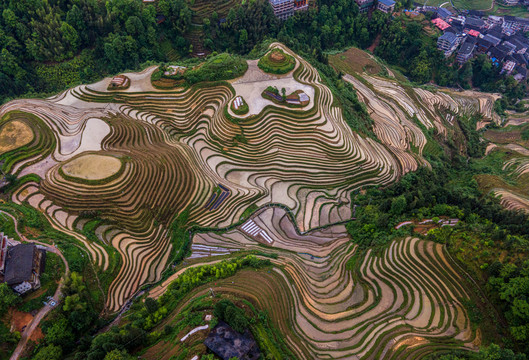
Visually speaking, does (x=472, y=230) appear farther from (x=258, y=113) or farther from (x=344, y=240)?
(x=258, y=113)

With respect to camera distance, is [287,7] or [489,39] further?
[489,39]

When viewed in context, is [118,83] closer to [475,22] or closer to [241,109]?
[241,109]

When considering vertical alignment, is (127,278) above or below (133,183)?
below

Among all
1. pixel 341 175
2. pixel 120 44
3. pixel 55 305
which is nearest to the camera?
pixel 55 305

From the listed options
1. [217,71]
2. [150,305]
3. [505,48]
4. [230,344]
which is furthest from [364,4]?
[230,344]

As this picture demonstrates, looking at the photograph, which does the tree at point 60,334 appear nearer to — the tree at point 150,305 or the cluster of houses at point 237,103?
the tree at point 150,305

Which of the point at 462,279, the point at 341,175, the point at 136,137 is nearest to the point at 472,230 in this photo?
the point at 462,279
